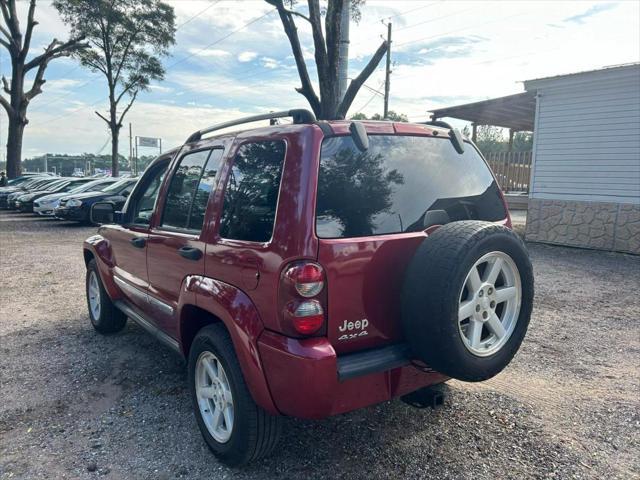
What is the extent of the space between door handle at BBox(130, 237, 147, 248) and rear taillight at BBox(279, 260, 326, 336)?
1.82m

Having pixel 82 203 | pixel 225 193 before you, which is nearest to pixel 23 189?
pixel 82 203

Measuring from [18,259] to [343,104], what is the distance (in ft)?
23.9

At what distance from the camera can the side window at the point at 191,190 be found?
120 inches

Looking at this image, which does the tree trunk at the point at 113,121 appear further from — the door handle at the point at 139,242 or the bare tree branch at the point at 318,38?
the door handle at the point at 139,242

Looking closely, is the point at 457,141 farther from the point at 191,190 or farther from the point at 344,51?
the point at 344,51

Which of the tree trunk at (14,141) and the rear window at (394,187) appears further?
the tree trunk at (14,141)

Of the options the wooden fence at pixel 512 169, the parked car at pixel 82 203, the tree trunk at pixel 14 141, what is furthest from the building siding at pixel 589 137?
the tree trunk at pixel 14 141

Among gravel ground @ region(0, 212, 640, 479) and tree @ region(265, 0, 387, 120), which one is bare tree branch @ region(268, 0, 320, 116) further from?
gravel ground @ region(0, 212, 640, 479)

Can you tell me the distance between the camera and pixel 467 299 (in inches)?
99.5

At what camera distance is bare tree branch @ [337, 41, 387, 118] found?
10.3 metres

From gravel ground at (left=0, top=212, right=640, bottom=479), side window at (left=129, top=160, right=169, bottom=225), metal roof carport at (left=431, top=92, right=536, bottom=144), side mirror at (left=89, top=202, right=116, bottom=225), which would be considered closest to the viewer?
gravel ground at (left=0, top=212, right=640, bottom=479)

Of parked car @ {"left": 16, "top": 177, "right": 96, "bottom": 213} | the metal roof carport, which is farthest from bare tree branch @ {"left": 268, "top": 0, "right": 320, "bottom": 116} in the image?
parked car @ {"left": 16, "top": 177, "right": 96, "bottom": 213}

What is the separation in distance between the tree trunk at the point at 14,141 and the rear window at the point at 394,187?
2614 centimetres

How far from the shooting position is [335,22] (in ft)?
32.5
